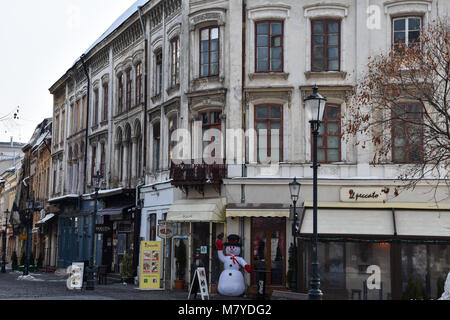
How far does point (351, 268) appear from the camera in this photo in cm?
2503

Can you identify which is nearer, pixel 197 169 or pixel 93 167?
pixel 197 169

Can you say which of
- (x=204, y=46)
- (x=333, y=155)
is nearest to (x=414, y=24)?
(x=333, y=155)

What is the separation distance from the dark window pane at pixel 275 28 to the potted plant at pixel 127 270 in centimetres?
1186

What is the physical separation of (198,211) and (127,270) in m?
6.87

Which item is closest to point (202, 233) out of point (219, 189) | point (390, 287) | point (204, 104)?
point (219, 189)

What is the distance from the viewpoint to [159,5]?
32.5m

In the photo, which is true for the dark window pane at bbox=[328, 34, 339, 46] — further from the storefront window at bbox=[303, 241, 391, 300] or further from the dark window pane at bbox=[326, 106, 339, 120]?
the storefront window at bbox=[303, 241, 391, 300]

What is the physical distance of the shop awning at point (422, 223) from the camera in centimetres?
2420

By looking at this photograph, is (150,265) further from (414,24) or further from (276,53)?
(414,24)

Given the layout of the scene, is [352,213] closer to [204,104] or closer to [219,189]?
[219,189]

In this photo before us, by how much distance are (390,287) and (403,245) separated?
145 cm

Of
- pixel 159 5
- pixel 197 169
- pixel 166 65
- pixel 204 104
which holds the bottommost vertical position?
pixel 197 169

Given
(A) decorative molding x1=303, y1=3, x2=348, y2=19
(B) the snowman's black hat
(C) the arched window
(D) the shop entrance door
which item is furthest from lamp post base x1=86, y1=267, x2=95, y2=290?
(A) decorative molding x1=303, y1=3, x2=348, y2=19

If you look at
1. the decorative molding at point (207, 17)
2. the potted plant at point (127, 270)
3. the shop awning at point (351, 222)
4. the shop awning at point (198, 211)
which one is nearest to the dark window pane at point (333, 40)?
the decorative molding at point (207, 17)
